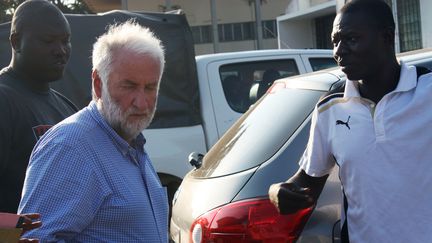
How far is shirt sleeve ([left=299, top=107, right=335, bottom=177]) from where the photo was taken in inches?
91.7

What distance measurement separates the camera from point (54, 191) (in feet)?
5.63

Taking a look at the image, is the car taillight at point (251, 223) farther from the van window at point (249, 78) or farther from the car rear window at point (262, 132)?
the van window at point (249, 78)

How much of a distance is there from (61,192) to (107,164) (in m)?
0.20

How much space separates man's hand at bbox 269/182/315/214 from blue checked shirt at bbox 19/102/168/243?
53 centimetres

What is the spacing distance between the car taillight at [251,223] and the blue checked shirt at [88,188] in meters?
0.68

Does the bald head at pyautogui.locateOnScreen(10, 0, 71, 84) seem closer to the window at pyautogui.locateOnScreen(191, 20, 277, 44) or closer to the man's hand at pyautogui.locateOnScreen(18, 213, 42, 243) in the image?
the man's hand at pyautogui.locateOnScreen(18, 213, 42, 243)

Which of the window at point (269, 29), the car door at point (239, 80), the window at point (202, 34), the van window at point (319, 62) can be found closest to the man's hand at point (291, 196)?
the car door at point (239, 80)

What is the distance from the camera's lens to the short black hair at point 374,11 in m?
2.23

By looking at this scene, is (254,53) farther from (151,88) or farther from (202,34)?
(202,34)

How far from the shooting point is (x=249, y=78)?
6262 millimetres

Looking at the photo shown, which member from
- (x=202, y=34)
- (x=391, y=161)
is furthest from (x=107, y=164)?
(x=202, y=34)

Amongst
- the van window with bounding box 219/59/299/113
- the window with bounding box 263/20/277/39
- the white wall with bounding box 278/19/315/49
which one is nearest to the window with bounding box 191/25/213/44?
the window with bounding box 263/20/277/39

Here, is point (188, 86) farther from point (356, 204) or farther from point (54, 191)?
point (54, 191)

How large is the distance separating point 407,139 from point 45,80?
1684 mm
